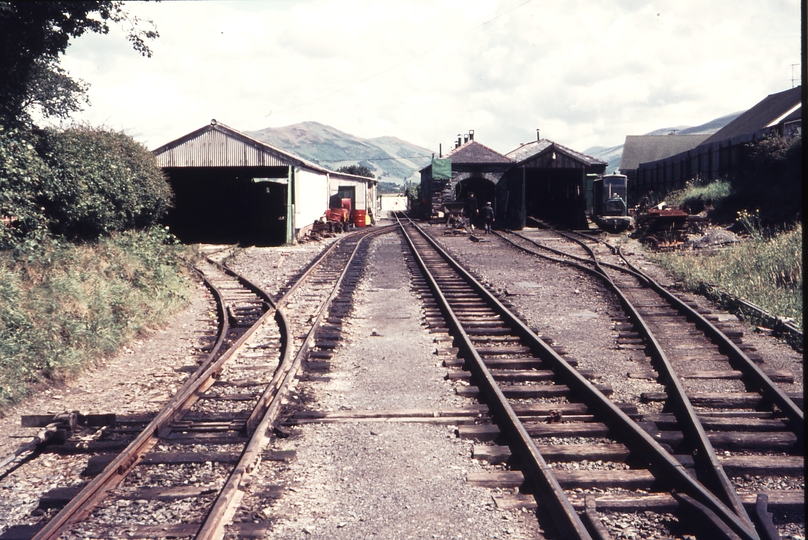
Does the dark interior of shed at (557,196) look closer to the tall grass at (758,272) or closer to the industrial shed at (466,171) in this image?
the industrial shed at (466,171)

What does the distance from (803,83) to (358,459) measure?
3827 millimetres

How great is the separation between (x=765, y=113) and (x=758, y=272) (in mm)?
33387

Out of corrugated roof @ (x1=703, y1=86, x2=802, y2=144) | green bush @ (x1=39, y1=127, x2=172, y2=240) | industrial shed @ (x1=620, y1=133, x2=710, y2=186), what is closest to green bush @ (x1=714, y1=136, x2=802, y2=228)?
corrugated roof @ (x1=703, y1=86, x2=802, y2=144)

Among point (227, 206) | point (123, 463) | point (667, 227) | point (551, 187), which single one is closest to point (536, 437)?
point (123, 463)

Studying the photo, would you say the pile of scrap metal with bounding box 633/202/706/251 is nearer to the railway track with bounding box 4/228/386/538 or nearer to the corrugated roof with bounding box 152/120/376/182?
the corrugated roof with bounding box 152/120/376/182

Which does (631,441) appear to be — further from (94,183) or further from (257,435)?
(94,183)

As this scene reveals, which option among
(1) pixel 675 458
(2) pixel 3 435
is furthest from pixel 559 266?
(2) pixel 3 435

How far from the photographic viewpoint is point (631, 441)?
4.78 m

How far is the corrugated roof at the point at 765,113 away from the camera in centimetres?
3694

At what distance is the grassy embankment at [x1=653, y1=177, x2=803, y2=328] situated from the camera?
10326mm

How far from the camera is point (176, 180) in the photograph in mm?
26297

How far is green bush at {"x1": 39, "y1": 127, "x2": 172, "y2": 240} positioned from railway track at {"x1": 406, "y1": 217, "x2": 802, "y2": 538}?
8.83 m

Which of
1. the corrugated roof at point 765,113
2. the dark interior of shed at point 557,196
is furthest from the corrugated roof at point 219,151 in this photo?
the corrugated roof at point 765,113

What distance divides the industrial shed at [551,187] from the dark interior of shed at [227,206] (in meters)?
12.8
